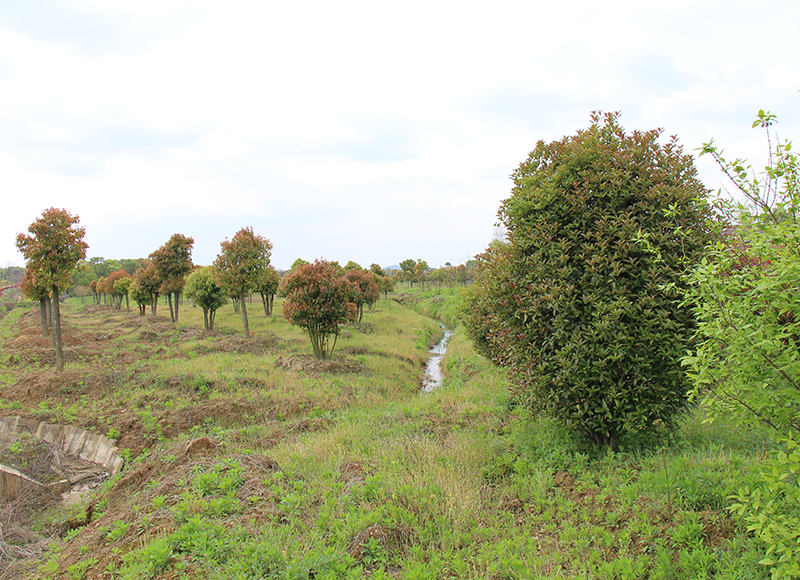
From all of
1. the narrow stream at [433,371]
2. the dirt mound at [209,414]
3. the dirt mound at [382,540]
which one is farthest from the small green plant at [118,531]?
the narrow stream at [433,371]

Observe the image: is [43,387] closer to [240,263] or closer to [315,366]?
[315,366]

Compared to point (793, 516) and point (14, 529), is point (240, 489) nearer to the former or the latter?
point (14, 529)

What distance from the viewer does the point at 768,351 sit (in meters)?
2.36

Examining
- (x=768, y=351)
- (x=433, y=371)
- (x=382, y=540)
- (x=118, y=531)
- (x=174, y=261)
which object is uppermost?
(x=174, y=261)

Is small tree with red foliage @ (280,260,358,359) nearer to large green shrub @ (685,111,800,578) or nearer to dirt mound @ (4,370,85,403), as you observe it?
dirt mound @ (4,370,85,403)

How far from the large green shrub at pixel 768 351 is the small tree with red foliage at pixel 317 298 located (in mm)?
12792

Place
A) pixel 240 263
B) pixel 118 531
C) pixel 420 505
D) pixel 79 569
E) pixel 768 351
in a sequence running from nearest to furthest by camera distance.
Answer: pixel 768 351, pixel 79 569, pixel 420 505, pixel 118 531, pixel 240 263

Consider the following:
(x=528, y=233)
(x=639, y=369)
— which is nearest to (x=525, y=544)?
(x=639, y=369)

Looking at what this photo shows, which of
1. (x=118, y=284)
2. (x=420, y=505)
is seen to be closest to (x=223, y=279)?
(x=420, y=505)

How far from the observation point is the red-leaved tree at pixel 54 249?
12.5 m

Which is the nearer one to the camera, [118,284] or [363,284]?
[363,284]

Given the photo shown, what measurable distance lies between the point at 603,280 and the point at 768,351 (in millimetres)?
2253

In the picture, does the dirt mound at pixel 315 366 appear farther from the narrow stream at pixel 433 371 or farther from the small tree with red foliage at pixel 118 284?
the small tree with red foliage at pixel 118 284

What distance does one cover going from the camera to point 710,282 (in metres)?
2.68
